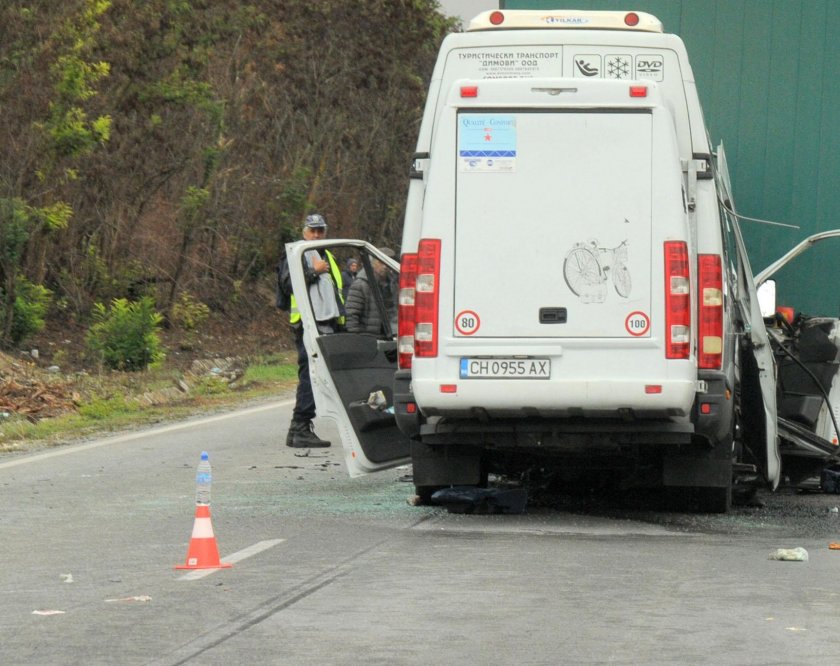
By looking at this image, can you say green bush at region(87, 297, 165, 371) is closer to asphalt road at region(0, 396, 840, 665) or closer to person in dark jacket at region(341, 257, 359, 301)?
person in dark jacket at region(341, 257, 359, 301)

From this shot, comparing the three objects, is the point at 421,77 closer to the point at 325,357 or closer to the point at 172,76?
the point at 172,76

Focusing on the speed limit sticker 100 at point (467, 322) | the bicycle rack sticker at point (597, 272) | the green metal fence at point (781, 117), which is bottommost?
the speed limit sticker 100 at point (467, 322)

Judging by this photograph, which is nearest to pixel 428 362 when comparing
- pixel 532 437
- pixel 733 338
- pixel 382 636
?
pixel 532 437

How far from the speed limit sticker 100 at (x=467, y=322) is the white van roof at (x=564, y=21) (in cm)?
199

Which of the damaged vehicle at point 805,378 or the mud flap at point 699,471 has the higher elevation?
the damaged vehicle at point 805,378

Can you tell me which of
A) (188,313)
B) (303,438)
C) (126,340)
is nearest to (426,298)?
(303,438)

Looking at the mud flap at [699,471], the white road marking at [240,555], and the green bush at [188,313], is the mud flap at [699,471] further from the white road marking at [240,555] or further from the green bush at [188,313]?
the green bush at [188,313]

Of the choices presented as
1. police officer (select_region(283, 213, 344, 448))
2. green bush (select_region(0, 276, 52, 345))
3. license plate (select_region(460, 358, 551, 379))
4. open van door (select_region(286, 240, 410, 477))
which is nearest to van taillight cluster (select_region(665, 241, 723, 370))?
license plate (select_region(460, 358, 551, 379))

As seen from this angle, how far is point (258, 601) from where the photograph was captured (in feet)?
24.8

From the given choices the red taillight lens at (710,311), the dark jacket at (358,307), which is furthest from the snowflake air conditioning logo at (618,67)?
the dark jacket at (358,307)

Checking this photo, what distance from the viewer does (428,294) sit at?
9828mm

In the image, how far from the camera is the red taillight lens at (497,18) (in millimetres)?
10805

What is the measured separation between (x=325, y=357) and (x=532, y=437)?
6.19 feet

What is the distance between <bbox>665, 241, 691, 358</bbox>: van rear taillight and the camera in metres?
9.60
